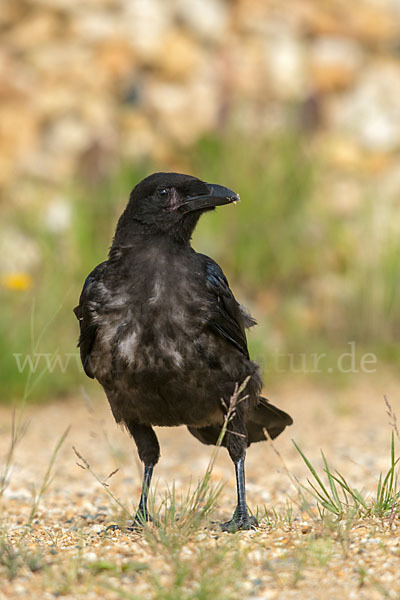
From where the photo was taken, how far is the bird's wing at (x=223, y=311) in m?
3.94

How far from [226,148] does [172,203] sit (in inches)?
196

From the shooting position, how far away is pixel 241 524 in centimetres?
381

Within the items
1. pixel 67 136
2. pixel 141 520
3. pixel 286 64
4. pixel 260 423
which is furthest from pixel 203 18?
pixel 141 520

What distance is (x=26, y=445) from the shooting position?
636cm

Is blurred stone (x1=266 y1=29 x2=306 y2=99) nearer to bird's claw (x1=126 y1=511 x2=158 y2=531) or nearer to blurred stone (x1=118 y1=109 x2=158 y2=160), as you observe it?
blurred stone (x1=118 y1=109 x2=158 y2=160)

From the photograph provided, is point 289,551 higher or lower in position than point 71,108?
lower

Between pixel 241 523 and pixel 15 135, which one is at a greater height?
pixel 15 135

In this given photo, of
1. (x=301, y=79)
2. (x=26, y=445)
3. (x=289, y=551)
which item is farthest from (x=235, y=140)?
(x=289, y=551)

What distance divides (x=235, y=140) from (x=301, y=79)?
105 inches

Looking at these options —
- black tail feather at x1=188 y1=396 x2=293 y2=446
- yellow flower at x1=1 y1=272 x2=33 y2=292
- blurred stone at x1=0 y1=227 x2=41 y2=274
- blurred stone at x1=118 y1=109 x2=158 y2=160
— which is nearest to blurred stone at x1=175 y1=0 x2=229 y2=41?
blurred stone at x1=118 y1=109 x2=158 y2=160

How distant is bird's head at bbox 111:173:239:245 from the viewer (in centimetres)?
402

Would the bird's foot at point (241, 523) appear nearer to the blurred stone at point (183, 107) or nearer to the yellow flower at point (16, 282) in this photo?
the yellow flower at point (16, 282)

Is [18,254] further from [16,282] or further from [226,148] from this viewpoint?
[226,148]

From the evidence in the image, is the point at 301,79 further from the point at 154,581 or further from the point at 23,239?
the point at 154,581
